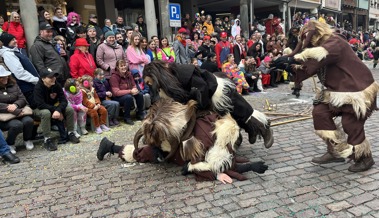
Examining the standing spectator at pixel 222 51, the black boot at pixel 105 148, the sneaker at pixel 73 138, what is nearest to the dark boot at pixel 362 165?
the black boot at pixel 105 148

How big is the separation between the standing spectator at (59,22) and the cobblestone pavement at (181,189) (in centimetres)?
392

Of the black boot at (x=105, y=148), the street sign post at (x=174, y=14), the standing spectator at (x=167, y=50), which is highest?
the street sign post at (x=174, y=14)

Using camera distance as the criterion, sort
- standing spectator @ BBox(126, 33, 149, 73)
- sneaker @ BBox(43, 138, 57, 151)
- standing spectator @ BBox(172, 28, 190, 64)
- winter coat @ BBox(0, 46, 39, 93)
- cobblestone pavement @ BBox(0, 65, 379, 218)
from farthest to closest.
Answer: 1. standing spectator @ BBox(172, 28, 190, 64)
2. standing spectator @ BBox(126, 33, 149, 73)
3. winter coat @ BBox(0, 46, 39, 93)
4. sneaker @ BBox(43, 138, 57, 151)
5. cobblestone pavement @ BBox(0, 65, 379, 218)

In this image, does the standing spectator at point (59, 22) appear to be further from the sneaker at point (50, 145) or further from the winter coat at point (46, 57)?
the sneaker at point (50, 145)

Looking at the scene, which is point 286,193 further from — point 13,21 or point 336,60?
point 13,21

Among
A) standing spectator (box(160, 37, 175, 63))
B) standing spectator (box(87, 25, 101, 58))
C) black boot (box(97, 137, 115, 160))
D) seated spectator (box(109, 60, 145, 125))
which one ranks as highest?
standing spectator (box(87, 25, 101, 58))

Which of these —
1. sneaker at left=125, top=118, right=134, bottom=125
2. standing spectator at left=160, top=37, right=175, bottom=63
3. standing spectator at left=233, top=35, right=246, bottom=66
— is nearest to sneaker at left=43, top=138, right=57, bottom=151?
sneaker at left=125, top=118, right=134, bottom=125

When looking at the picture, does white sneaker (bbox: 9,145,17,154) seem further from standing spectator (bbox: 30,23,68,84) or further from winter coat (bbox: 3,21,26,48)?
winter coat (bbox: 3,21,26,48)

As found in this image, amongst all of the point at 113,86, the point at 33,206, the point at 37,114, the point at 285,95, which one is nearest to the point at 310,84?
the point at 285,95

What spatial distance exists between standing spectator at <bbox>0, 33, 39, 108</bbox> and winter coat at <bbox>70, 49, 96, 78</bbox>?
0.78 metres

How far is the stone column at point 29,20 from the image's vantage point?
7.33 m

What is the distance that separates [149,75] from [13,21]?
5.14m

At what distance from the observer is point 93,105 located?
6121mm

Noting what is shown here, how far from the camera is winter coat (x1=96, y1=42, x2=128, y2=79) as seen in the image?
702 cm
